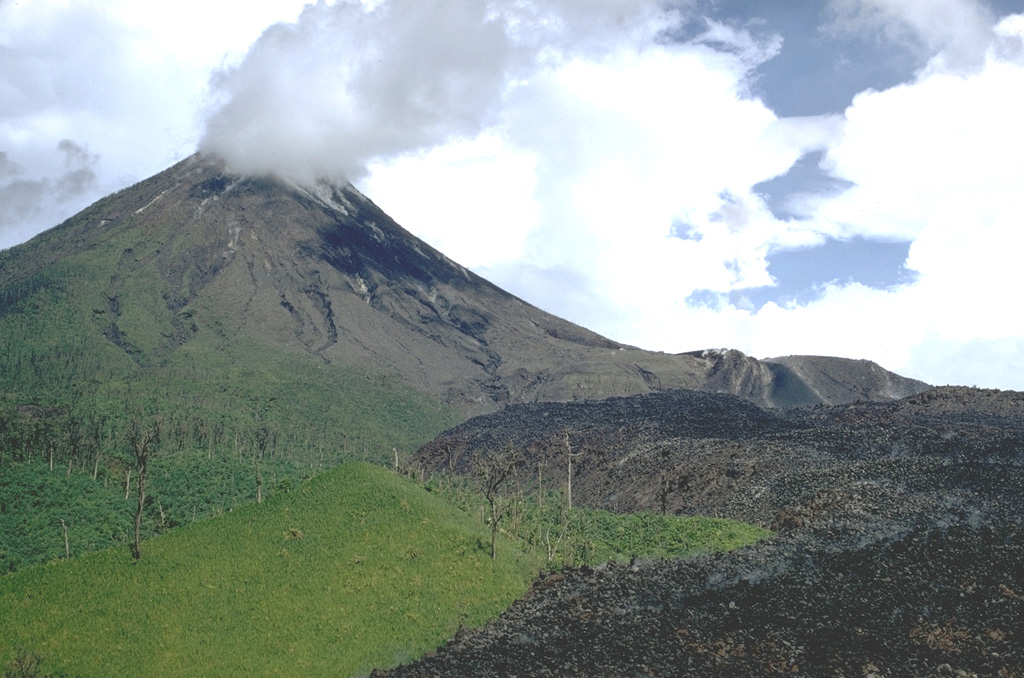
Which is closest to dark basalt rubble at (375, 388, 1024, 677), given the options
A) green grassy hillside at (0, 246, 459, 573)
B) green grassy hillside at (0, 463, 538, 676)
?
green grassy hillside at (0, 463, 538, 676)

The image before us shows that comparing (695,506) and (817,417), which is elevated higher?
(817,417)

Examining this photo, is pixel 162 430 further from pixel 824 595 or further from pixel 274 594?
pixel 824 595

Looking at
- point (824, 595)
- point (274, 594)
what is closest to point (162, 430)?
point (274, 594)

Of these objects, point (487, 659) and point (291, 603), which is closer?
point (487, 659)

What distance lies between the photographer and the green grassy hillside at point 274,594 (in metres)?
40.0

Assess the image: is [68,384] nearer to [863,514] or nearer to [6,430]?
[6,430]

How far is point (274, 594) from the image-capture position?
44.9 meters

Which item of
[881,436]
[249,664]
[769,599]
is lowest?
[249,664]

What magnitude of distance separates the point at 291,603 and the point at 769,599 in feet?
73.3

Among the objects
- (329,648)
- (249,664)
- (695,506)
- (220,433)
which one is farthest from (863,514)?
(220,433)

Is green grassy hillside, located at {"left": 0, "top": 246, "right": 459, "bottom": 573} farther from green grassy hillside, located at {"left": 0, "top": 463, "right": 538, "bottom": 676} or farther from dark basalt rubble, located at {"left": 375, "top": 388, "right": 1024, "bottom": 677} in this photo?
dark basalt rubble, located at {"left": 375, "top": 388, "right": 1024, "bottom": 677}

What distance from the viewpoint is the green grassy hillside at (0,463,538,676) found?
131 feet

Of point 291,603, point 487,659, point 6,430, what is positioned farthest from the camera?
point 6,430

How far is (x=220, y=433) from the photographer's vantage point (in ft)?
454
